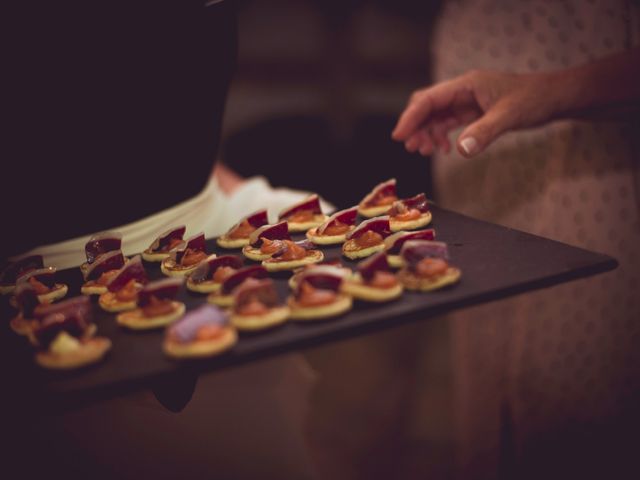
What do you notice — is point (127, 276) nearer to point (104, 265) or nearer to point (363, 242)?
point (104, 265)

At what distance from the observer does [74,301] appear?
130cm

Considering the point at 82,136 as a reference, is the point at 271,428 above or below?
below

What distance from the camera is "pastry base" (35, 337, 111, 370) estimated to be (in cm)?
114

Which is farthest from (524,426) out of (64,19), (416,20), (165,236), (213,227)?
(416,20)

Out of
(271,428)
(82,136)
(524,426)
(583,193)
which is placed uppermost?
(82,136)

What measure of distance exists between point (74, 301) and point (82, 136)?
1.90 feet

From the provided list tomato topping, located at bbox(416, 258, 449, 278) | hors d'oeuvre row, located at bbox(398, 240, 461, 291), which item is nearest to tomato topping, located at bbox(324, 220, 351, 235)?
hors d'oeuvre row, located at bbox(398, 240, 461, 291)

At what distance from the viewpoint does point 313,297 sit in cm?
128

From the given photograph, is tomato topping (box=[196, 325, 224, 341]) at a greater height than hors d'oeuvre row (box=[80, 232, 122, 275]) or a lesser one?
lesser

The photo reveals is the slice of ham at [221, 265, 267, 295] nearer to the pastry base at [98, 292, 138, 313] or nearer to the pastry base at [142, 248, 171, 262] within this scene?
the pastry base at [98, 292, 138, 313]

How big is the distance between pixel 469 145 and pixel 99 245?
3.38 ft

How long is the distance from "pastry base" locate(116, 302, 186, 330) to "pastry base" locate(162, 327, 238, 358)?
0.13 meters

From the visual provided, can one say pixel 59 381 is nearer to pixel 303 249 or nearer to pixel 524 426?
pixel 303 249

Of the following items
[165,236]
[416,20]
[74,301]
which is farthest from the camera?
[416,20]
